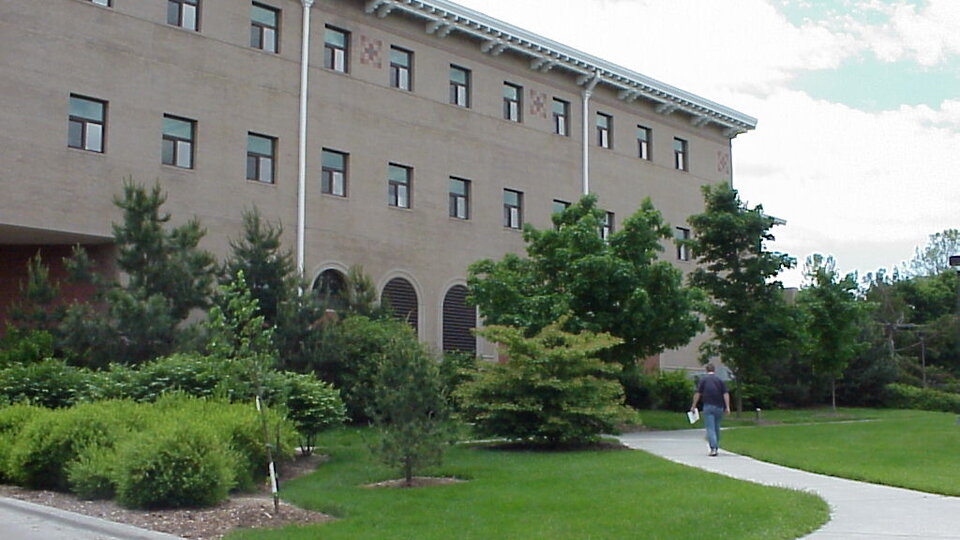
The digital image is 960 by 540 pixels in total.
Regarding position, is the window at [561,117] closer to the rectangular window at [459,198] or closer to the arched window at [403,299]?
the rectangular window at [459,198]

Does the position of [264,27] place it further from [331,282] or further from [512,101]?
[512,101]

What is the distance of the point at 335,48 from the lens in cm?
3225

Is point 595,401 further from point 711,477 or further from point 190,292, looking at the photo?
point 190,292

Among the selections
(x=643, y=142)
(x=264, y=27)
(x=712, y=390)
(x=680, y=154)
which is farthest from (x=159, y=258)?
(x=680, y=154)

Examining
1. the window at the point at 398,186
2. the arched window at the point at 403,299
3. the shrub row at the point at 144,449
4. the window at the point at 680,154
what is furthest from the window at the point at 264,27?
the window at the point at 680,154

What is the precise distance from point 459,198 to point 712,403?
57.8 feet

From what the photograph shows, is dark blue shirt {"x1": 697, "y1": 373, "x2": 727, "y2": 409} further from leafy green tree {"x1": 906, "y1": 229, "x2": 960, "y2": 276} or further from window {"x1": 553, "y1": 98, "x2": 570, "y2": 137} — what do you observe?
leafy green tree {"x1": 906, "y1": 229, "x2": 960, "y2": 276}

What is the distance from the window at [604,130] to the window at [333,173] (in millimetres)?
13062

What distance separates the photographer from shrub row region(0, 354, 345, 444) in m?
18.0

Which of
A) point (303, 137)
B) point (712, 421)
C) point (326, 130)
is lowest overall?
point (712, 421)

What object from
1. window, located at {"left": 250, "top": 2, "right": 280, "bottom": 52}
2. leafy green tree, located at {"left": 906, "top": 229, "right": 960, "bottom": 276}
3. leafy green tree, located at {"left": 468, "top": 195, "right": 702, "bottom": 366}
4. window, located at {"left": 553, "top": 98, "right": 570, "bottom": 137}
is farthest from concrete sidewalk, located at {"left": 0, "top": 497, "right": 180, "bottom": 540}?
leafy green tree, located at {"left": 906, "top": 229, "right": 960, "bottom": 276}

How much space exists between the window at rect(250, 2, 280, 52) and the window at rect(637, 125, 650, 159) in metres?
17.9

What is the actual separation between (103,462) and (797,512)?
8926 mm

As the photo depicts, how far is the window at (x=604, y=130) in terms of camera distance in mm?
41375
